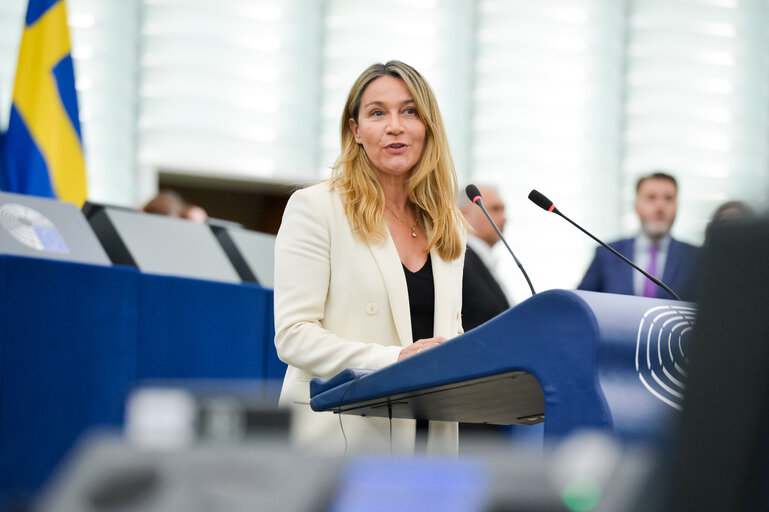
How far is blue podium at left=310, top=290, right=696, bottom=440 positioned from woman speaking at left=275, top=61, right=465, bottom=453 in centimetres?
27

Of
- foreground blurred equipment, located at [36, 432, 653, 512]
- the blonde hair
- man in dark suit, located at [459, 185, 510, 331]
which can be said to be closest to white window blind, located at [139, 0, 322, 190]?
man in dark suit, located at [459, 185, 510, 331]

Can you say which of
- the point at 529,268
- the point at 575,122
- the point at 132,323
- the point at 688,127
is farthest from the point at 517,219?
the point at 132,323

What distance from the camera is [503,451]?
1.38 feet

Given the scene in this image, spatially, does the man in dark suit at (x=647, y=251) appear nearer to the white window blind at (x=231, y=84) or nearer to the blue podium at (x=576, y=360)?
the blue podium at (x=576, y=360)

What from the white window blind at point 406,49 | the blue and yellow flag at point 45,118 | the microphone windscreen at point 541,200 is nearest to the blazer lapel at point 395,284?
the microphone windscreen at point 541,200

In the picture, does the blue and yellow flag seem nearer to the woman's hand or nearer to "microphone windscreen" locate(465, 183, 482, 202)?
"microphone windscreen" locate(465, 183, 482, 202)

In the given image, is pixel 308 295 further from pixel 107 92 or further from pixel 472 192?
pixel 107 92

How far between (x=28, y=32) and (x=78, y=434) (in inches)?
109

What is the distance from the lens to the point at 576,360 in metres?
1.16

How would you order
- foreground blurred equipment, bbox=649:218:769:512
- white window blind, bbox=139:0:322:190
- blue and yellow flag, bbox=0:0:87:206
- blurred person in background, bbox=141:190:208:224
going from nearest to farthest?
foreground blurred equipment, bbox=649:218:769:512
blurred person in background, bbox=141:190:208:224
blue and yellow flag, bbox=0:0:87:206
white window blind, bbox=139:0:322:190

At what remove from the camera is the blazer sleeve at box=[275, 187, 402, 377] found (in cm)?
178

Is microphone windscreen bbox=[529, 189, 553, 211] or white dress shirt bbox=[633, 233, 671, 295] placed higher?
microphone windscreen bbox=[529, 189, 553, 211]

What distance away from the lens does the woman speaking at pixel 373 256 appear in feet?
6.00

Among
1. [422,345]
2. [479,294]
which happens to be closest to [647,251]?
[479,294]
